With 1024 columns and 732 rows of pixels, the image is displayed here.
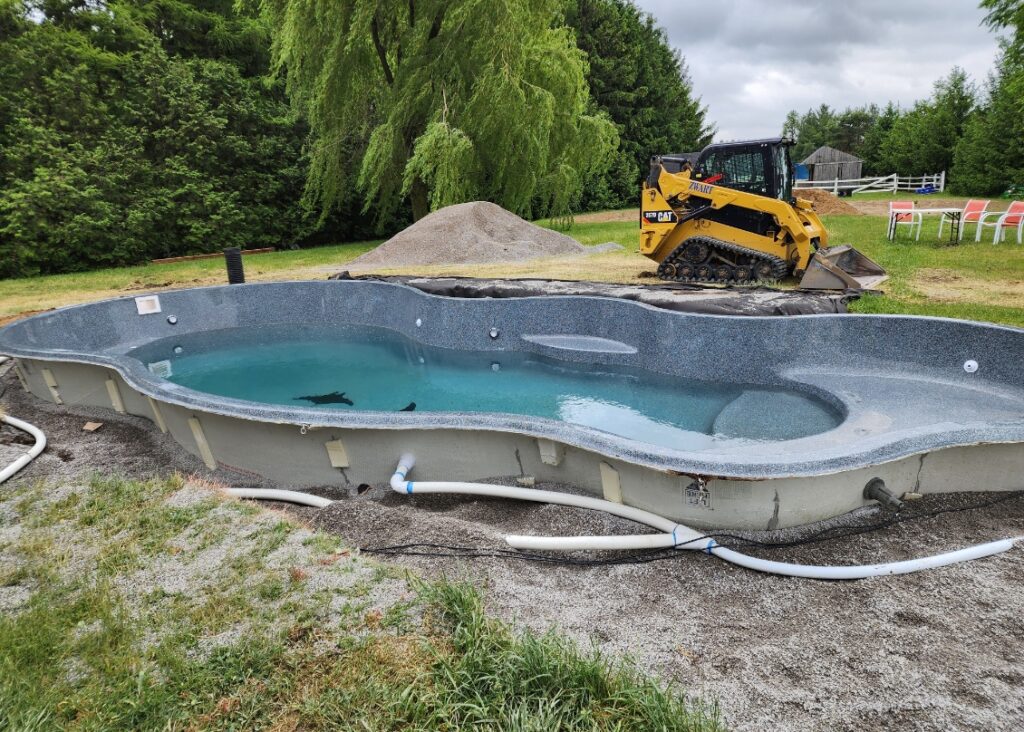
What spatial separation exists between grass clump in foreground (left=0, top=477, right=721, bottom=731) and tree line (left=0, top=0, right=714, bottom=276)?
439 inches

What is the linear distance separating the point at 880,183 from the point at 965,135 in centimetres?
343

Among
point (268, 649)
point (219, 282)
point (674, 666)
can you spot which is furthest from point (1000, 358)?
point (219, 282)

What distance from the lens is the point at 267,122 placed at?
55.3 feet

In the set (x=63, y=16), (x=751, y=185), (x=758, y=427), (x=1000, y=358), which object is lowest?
(x=758, y=427)

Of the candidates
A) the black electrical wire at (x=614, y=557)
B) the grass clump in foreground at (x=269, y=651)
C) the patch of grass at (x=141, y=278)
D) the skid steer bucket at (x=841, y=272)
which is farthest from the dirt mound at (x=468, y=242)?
the grass clump in foreground at (x=269, y=651)

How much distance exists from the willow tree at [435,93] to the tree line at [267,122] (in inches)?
1.7

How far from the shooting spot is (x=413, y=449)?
3812 mm

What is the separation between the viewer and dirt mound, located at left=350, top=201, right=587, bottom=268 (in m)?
12.0

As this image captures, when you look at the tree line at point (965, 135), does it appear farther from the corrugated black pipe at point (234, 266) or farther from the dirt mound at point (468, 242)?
the corrugated black pipe at point (234, 266)

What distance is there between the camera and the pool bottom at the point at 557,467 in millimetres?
2977

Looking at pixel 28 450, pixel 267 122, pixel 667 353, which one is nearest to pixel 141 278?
pixel 267 122

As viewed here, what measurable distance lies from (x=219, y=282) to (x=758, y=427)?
9.60 m

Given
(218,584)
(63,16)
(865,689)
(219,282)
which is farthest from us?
(63,16)

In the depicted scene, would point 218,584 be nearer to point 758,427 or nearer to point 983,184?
point 758,427
